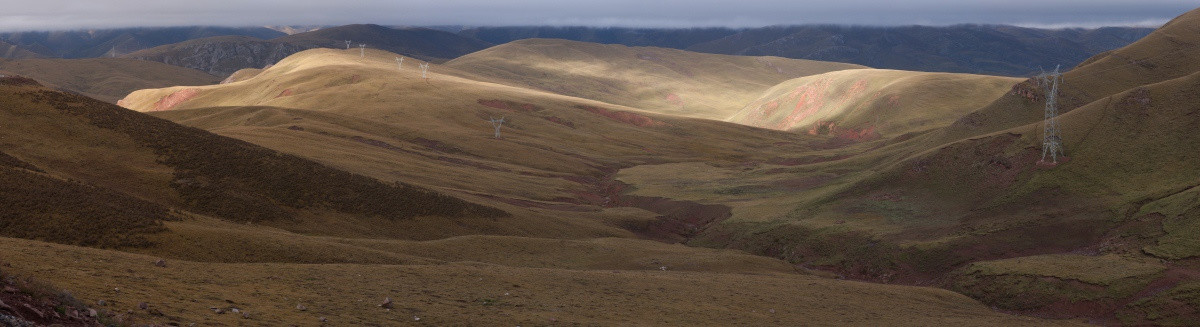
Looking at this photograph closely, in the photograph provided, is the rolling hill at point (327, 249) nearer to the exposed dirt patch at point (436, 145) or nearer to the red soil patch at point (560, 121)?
the exposed dirt patch at point (436, 145)

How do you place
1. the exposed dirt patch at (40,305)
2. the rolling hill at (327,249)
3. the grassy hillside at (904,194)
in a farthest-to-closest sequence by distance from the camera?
→ the grassy hillside at (904,194) → the rolling hill at (327,249) → the exposed dirt patch at (40,305)

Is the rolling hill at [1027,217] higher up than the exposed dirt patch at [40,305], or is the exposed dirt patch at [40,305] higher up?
the exposed dirt patch at [40,305]

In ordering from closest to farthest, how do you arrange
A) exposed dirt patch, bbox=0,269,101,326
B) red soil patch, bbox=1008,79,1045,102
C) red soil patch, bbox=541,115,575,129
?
1. exposed dirt patch, bbox=0,269,101,326
2. red soil patch, bbox=1008,79,1045,102
3. red soil patch, bbox=541,115,575,129

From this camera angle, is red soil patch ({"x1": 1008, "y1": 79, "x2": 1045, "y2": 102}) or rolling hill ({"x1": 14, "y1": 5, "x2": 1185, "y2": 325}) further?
red soil patch ({"x1": 1008, "y1": 79, "x2": 1045, "y2": 102})

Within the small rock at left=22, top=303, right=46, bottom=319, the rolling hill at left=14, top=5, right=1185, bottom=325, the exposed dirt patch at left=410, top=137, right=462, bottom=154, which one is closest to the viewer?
the small rock at left=22, top=303, right=46, bottom=319

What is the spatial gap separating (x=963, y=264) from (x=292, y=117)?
10827 cm

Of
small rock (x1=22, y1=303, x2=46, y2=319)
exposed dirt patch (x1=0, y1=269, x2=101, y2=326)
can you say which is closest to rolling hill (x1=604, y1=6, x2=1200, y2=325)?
exposed dirt patch (x1=0, y1=269, x2=101, y2=326)

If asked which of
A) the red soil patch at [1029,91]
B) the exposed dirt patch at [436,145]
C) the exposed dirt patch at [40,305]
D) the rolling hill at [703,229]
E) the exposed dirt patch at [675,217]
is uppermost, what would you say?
the red soil patch at [1029,91]

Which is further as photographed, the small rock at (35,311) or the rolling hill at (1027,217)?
the rolling hill at (1027,217)

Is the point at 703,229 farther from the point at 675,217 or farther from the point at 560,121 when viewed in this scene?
the point at 560,121

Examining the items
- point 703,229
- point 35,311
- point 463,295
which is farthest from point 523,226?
point 35,311

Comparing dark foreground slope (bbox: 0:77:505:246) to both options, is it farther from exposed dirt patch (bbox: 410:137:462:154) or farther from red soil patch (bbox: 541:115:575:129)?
red soil patch (bbox: 541:115:575:129)

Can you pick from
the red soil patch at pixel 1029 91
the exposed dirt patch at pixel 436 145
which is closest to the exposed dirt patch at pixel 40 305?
the exposed dirt patch at pixel 436 145

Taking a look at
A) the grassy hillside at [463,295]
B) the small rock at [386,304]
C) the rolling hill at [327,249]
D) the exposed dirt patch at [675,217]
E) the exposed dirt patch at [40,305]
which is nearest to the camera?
the exposed dirt patch at [40,305]
